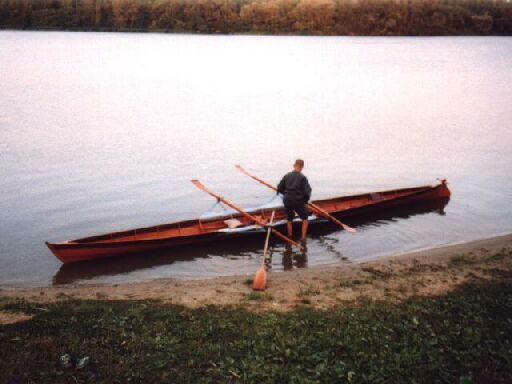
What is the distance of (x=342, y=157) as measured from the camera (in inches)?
1039

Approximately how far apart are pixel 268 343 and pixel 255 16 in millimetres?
145602

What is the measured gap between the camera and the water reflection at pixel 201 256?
13.4 m

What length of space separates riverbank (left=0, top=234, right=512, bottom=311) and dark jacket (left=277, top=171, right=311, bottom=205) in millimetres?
2084

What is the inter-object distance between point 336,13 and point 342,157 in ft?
407

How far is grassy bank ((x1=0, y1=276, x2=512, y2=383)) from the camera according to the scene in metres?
7.15

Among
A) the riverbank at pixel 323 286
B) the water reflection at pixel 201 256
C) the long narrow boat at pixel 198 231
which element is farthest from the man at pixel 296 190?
the riverbank at pixel 323 286

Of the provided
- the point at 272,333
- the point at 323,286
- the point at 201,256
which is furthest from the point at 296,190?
the point at 272,333

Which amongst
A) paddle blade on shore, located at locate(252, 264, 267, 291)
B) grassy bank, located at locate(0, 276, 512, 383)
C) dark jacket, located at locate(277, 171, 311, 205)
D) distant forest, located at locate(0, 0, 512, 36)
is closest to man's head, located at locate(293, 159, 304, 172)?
dark jacket, located at locate(277, 171, 311, 205)

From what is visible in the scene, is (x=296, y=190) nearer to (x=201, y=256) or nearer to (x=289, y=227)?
(x=289, y=227)

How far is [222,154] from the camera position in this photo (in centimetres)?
2684

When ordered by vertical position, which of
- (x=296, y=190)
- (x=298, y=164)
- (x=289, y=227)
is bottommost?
(x=289, y=227)

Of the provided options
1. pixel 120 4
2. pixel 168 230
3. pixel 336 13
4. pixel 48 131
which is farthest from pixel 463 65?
pixel 120 4

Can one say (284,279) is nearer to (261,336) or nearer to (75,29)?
(261,336)

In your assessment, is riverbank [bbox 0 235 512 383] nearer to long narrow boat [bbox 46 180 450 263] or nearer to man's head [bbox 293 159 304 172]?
long narrow boat [bbox 46 180 450 263]
